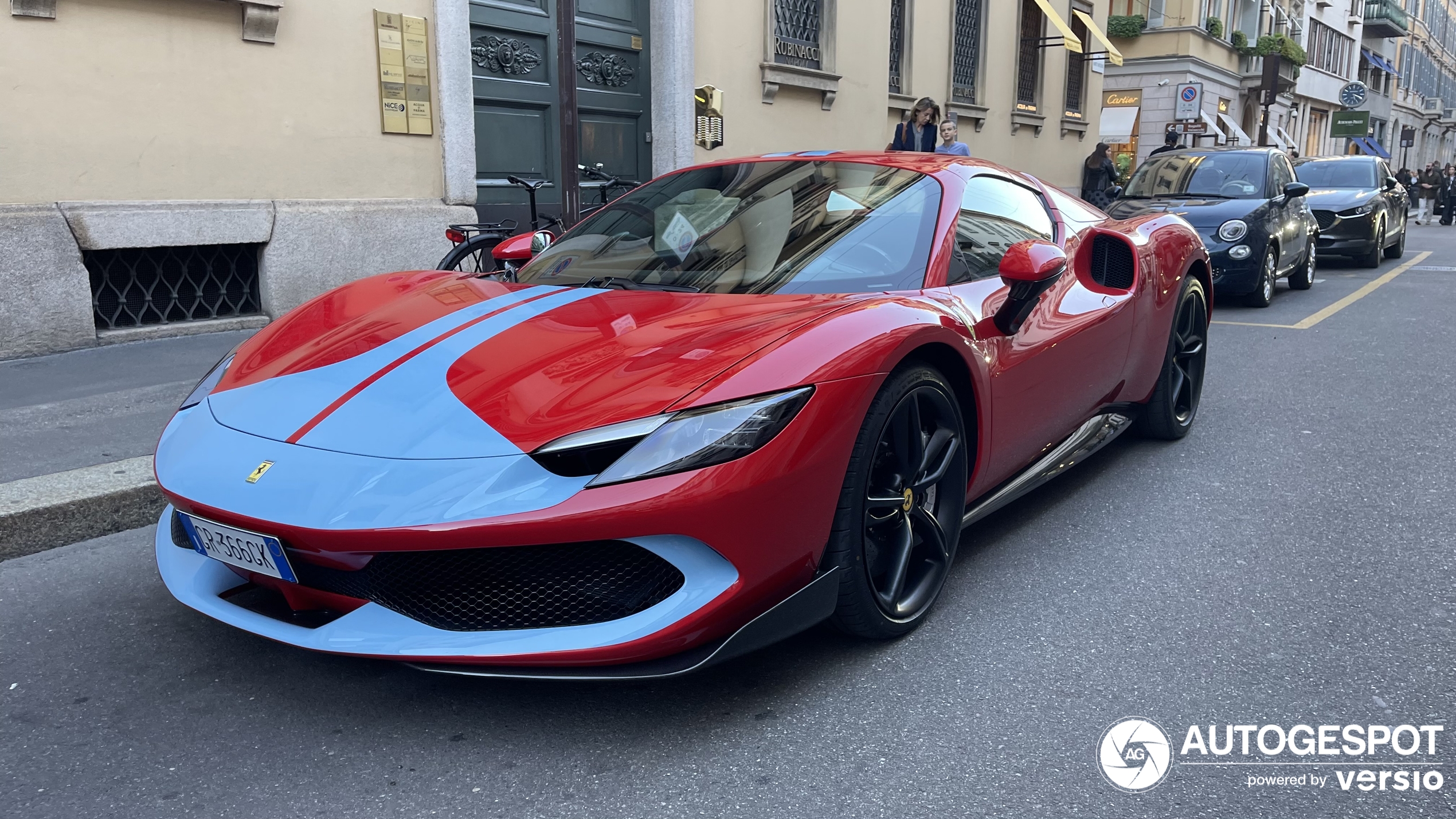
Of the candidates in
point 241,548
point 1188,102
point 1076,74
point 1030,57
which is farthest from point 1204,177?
point 1188,102

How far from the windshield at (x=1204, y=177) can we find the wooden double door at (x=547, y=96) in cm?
472

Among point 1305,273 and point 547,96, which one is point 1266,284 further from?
point 547,96

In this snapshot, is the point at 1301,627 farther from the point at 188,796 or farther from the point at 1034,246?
the point at 188,796

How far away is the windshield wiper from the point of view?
297 centimetres

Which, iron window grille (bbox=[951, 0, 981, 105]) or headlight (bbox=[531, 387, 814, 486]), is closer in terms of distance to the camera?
headlight (bbox=[531, 387, 814, 486])

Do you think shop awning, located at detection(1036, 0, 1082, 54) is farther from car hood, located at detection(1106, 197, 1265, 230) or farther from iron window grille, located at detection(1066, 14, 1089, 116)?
car hood, located at detection(1106, 197, 1265, 230)

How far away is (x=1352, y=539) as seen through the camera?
3494mm

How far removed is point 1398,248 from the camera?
52.0 ft

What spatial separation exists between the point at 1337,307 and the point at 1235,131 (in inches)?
980

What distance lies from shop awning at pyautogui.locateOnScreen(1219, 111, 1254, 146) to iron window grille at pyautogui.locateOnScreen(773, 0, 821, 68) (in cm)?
2348

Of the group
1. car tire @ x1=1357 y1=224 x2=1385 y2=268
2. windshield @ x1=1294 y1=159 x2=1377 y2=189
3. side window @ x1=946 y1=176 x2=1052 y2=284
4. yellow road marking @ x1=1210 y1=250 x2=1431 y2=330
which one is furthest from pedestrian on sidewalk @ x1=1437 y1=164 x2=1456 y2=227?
side window @ x1=946 y1=176 x2=1052 y2=284

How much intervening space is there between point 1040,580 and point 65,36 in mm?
6039

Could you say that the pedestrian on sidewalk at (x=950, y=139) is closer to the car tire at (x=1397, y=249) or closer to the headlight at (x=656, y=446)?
the headlight at (x=656, y=446)

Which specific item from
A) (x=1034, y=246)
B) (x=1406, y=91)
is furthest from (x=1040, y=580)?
(x=1406, y=91)
